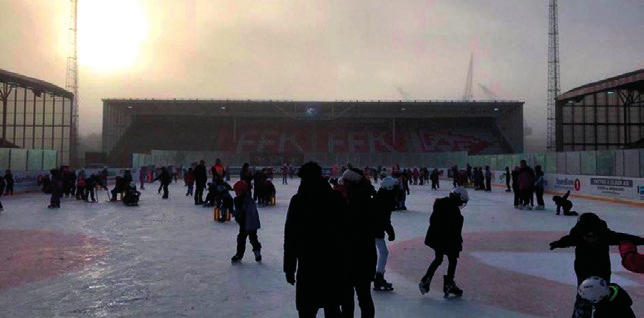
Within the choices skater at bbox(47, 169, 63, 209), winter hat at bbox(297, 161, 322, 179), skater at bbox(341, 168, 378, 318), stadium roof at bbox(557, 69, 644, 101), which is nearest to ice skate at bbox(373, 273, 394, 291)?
skater at bbox(341, 168, 378, 318)

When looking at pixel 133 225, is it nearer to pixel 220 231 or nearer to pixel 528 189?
pixel 220 231

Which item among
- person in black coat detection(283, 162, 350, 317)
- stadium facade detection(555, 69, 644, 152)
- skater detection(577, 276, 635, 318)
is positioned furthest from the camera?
stadium facade detection(555, 69, 644, 152)

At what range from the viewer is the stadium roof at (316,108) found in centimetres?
6012

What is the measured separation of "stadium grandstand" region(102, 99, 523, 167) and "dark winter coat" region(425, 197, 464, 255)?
51928 millimetres

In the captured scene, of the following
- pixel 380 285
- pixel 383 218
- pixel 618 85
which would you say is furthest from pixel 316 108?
pixel 383 218

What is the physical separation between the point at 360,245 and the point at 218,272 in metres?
3.78

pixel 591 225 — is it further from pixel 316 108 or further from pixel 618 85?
pixel 316 108

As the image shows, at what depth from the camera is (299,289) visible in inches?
132

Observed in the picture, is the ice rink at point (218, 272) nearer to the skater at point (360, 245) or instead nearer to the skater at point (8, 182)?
the skater at point (360, 245)

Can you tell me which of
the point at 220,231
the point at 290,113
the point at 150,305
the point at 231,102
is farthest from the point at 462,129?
the point at 150,305

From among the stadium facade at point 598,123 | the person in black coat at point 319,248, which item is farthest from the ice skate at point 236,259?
the stadium facade at point 598,123

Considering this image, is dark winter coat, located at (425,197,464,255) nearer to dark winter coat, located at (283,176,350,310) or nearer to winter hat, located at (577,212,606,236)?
winter hat, located at (577,212,606,236)

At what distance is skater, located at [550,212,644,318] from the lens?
3.64m

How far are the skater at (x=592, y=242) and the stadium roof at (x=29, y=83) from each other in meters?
43.9
